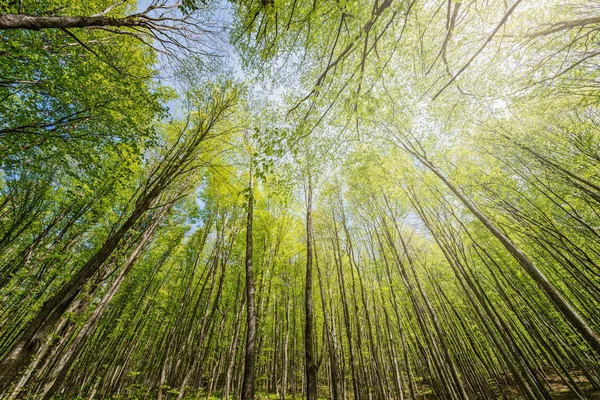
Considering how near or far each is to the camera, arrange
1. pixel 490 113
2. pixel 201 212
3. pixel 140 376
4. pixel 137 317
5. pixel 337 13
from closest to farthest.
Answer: pixel 337 13
pixel 490 113
pixel 201 212
pixel 137 317
pixel 140 376

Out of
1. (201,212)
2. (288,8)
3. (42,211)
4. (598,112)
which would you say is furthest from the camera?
(201,212)

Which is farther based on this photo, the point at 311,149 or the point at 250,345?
the point at 311,149

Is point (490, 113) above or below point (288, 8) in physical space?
above

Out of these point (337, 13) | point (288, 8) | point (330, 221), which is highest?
point (330, 221)

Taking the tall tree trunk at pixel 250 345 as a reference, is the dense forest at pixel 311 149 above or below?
above

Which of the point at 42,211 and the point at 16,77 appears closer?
the point at 16,77

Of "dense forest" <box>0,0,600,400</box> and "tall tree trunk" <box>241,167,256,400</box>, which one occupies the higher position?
"dense forest" <box>0,0,600,400</box>

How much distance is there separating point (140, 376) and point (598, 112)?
105 feet

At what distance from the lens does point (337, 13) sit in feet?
8.35

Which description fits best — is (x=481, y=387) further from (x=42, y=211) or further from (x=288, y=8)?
(x=42, y=211)

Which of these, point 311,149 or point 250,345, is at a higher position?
point 311,149

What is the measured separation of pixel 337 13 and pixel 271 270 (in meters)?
8.77

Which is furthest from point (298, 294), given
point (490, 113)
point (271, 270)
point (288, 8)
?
point (288, 8)

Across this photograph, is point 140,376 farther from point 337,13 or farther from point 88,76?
point 337,13
